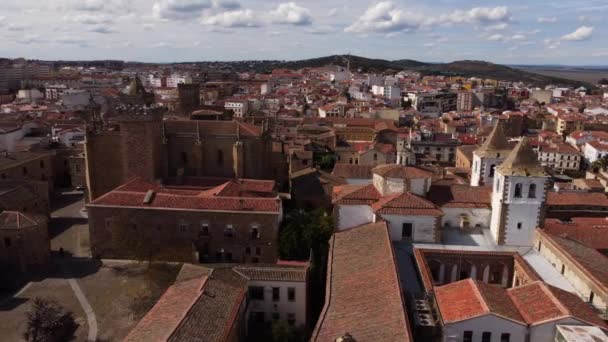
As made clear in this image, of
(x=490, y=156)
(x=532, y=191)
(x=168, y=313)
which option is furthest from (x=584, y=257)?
(x=168, y=313)

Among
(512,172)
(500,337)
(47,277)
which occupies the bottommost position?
(47,277)

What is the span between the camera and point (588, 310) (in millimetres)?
20531

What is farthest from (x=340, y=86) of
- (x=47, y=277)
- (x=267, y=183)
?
(x=47, y=277)

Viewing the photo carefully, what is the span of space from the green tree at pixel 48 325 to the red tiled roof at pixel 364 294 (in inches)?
516

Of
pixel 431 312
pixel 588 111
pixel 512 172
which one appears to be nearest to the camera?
pixel 431 312

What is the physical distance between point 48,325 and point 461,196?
24034 mm

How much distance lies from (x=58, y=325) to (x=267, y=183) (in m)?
17.8

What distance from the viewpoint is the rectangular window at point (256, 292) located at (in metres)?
25.8

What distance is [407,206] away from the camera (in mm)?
29281

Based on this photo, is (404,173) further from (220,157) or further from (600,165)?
(600,165)

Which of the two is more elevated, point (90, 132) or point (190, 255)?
point (90, 132)

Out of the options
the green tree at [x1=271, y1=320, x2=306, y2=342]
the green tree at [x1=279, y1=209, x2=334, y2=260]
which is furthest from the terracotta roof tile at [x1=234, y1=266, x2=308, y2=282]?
the green tree at [x1=279, y1=209, x2=334, y2=260]

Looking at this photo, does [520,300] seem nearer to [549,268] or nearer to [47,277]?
[549,268]

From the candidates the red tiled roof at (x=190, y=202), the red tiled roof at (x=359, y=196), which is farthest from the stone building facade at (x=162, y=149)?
Result: the red tiled roof at (x=359, y=196)
